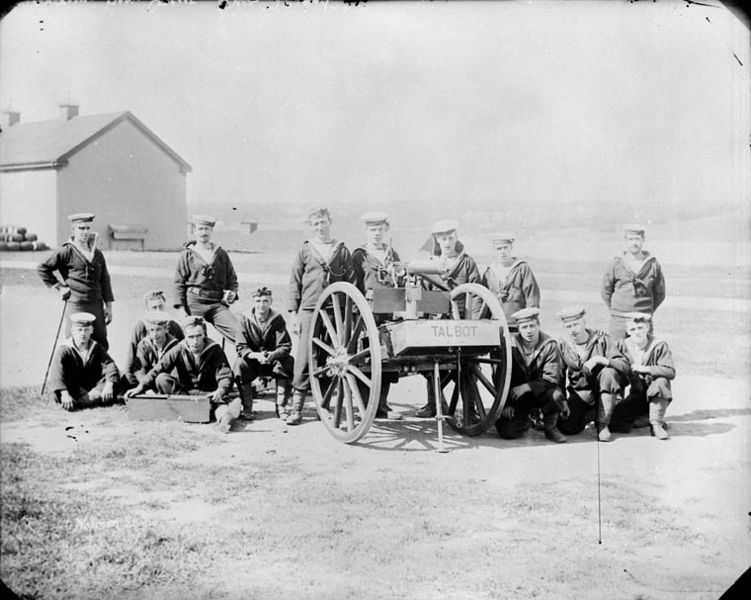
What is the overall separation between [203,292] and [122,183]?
857 millimetres

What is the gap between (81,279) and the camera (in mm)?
4781

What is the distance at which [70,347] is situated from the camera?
4.79m

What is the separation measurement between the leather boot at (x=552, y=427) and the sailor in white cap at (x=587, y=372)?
0.13m

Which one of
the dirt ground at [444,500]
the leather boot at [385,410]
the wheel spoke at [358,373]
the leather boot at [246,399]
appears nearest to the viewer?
the dirt ground at [444,500]

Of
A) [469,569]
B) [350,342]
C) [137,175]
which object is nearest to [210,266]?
[137,175]

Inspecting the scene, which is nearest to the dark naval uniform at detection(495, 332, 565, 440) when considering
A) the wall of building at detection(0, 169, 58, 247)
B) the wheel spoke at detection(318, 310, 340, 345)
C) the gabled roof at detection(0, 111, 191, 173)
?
the wheel spoke at detection(318, 310, 340, 345)

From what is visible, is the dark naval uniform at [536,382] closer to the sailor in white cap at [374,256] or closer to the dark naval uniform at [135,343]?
the sailor in white cap at [374,256]

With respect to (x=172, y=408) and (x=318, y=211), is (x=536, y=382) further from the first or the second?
(x=172, y=408)

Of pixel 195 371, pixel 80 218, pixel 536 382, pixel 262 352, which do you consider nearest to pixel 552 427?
pixel 536 382

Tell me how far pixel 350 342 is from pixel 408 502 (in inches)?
40.8

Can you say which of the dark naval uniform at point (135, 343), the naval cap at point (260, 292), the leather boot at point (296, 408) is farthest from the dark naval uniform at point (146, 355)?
the leather boot at point (296, 408)

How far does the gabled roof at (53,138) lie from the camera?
4.67m

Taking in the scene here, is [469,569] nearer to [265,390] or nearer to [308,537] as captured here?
[308,537]

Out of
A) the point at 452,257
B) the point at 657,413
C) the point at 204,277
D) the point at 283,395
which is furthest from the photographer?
the point at 283,395
